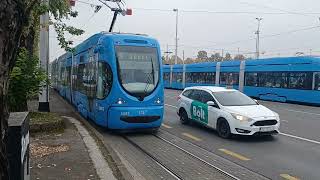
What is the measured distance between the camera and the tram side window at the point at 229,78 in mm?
36188

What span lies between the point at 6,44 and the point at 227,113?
1011 centimetres

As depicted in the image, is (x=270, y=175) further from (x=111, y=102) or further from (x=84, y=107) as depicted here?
(x=84, y=107)

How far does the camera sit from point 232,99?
526 inches

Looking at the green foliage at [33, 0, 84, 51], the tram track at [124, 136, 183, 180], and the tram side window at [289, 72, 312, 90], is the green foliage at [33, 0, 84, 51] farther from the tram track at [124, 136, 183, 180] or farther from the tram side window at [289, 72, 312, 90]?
the tram side window at [289, 72, 312, 90]

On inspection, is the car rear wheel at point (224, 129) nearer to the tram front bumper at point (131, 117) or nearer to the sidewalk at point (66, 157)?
the tram front bumper at point (131, 117)

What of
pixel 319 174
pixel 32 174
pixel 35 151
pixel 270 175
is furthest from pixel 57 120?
pixel 319 174

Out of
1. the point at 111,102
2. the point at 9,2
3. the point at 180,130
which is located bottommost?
the point at 180,130

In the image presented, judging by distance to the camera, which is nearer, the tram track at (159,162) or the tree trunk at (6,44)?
the tree trunk at (6,44)

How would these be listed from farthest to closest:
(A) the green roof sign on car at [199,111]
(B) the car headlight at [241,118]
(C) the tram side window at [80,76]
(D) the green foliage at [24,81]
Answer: (C) the tram side window at [80,76], (A) the green roof sign on car at [199,111], (D) the green foliage at [24,81], (B) the car headlight at [241,118]

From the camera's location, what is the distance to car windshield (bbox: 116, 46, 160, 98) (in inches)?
504

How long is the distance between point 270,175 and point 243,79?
89.1ft

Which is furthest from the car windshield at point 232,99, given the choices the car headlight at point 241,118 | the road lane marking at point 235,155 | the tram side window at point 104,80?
the tram side window at point 104,80

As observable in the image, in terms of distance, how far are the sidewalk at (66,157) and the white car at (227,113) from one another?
157 inches

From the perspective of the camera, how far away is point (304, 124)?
16234 mm
